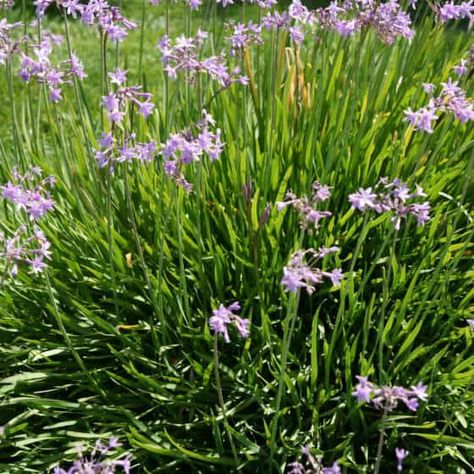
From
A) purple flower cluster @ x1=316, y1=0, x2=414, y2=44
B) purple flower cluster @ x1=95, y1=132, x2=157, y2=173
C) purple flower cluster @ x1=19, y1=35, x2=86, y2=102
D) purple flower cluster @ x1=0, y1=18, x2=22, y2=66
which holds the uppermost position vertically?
purple flower cluster @ x1=316, y1=0, x2=414, y2=44

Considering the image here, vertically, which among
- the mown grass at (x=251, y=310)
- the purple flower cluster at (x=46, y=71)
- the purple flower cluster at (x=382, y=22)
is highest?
the purple flower cluster at (x=382, y=22)

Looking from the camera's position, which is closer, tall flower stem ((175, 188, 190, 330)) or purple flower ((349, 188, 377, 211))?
purple flower ((349, 188, 377, 211))

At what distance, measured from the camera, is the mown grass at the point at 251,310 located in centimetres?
251

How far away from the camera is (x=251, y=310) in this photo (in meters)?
2.60

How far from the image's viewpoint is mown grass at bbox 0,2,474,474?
251 centimetres

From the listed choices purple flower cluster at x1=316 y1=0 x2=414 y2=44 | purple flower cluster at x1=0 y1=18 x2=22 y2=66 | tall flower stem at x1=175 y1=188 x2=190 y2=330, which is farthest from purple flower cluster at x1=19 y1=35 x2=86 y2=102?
purple flower cluster at x1=316 y1=0 x2=414 y2=44

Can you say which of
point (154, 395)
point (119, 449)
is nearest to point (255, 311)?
point (154, 395)

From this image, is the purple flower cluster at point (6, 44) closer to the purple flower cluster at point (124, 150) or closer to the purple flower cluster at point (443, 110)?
the purple flower cluster at point (124, 150)

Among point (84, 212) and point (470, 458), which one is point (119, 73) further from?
point (470, 458)

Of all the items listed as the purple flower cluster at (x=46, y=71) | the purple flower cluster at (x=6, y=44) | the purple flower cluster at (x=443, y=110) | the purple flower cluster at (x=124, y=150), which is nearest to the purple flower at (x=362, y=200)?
the purple flower cluster at (x=443, y=110)

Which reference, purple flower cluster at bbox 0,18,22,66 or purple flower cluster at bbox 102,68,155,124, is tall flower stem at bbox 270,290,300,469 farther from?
purple flower cluster at bbox 0,18,22,66

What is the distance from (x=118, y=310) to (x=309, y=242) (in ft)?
2.62

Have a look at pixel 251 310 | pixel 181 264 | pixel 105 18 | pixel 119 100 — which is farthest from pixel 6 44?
pixel 251 310

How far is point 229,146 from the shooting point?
3133 mm
